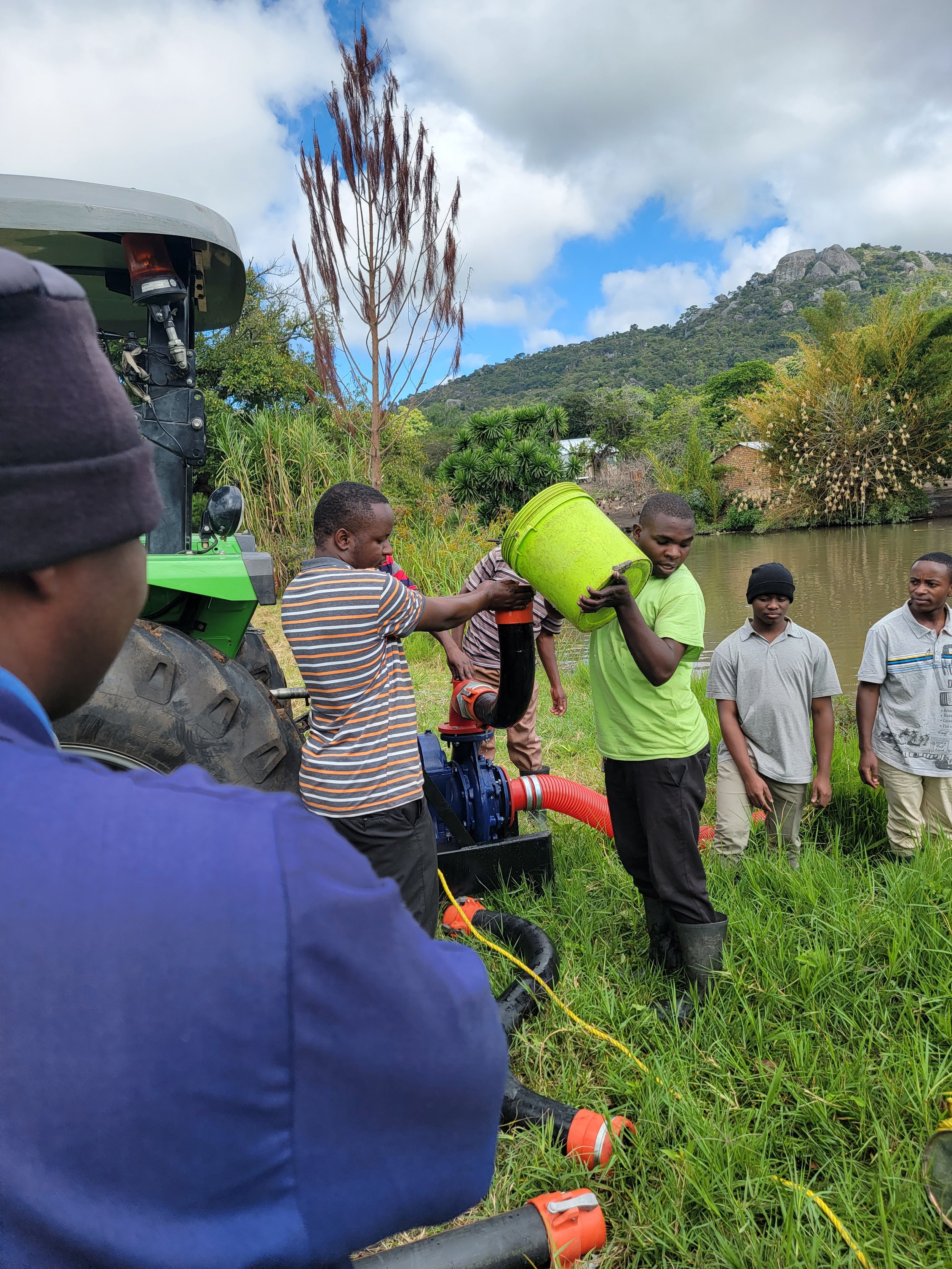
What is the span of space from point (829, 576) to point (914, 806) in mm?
11166

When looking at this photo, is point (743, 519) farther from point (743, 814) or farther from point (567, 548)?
point (567, 548)

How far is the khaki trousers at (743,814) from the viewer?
356 centimetres

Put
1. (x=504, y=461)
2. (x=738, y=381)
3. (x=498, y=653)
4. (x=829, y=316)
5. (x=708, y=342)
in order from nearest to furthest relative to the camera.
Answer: (x=498, y=653), (x=504, y=461), (x=829, y=316), (x=738, y=381), (x=708, y=342)

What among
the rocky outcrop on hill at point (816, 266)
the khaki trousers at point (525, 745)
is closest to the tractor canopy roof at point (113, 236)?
the khaki trousers at point (525, 745)

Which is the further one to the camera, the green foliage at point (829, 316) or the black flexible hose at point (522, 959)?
the green foliage at point (829, 316)

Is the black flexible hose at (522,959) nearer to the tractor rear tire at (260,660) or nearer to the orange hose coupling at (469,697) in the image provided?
the orange hose coupling at (469,697)

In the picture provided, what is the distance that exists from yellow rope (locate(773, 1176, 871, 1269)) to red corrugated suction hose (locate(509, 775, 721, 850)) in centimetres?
170

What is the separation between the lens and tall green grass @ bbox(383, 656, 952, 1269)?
1.78 metres

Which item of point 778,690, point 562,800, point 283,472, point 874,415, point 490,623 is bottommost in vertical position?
point 562,800

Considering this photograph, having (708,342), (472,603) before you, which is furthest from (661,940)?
(708,342)

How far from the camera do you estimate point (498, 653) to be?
4.45m

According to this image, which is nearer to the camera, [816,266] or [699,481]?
[699,481]

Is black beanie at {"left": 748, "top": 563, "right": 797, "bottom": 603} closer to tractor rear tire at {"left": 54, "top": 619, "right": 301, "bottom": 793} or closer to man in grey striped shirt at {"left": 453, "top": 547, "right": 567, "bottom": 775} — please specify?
man in grey striped shirt at {"left": 453, "top": 547, "right": 567, "bottom": 775}

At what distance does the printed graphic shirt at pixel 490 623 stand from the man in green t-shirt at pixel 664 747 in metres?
1.57
